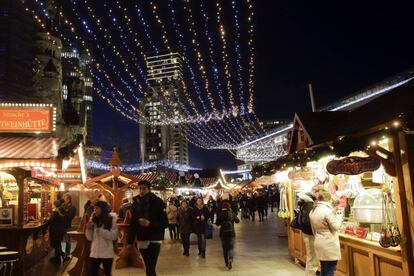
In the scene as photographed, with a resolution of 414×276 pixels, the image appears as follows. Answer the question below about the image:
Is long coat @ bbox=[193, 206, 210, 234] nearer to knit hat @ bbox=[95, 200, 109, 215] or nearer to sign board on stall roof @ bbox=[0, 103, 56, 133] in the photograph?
sign board on stall roof @ bbox=[0, 103, 56, 133]

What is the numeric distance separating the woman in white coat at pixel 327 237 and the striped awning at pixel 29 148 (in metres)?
5.91

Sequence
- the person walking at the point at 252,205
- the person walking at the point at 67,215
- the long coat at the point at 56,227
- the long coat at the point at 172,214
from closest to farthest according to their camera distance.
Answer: the long coat at the point at 56,227, the person walking at the point at 67,215, the long coat at the point at 172,214, the person walking at the point at 252,205

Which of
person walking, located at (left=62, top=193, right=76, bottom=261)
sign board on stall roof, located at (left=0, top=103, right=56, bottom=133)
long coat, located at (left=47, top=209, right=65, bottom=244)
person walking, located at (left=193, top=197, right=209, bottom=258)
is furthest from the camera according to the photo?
person walking, located at (left=193, top=197, right=209, bottom=258)

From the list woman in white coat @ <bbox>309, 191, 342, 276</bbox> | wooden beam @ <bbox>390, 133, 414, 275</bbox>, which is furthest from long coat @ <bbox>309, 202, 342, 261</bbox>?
wooden beam @ <bbox>390, 133, 414, 275</bbox>

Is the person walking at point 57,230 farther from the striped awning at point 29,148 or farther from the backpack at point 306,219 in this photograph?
the backpack at point 306,219

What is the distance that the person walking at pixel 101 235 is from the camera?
668 centimetres

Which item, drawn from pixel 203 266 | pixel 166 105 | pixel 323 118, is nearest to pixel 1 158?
pixel 203 266

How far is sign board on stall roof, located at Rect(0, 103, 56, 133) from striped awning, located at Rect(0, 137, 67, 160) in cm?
103

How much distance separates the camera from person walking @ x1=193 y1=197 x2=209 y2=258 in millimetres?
12984

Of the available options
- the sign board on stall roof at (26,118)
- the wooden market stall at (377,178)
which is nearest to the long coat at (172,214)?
the sign board on stall roof at (26,118)

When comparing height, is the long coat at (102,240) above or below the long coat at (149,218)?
below

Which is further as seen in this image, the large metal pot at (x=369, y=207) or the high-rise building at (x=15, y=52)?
the high-rise building at (x=15, y=52)

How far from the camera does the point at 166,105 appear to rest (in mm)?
32844

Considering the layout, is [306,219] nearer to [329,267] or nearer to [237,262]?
[329,267]
